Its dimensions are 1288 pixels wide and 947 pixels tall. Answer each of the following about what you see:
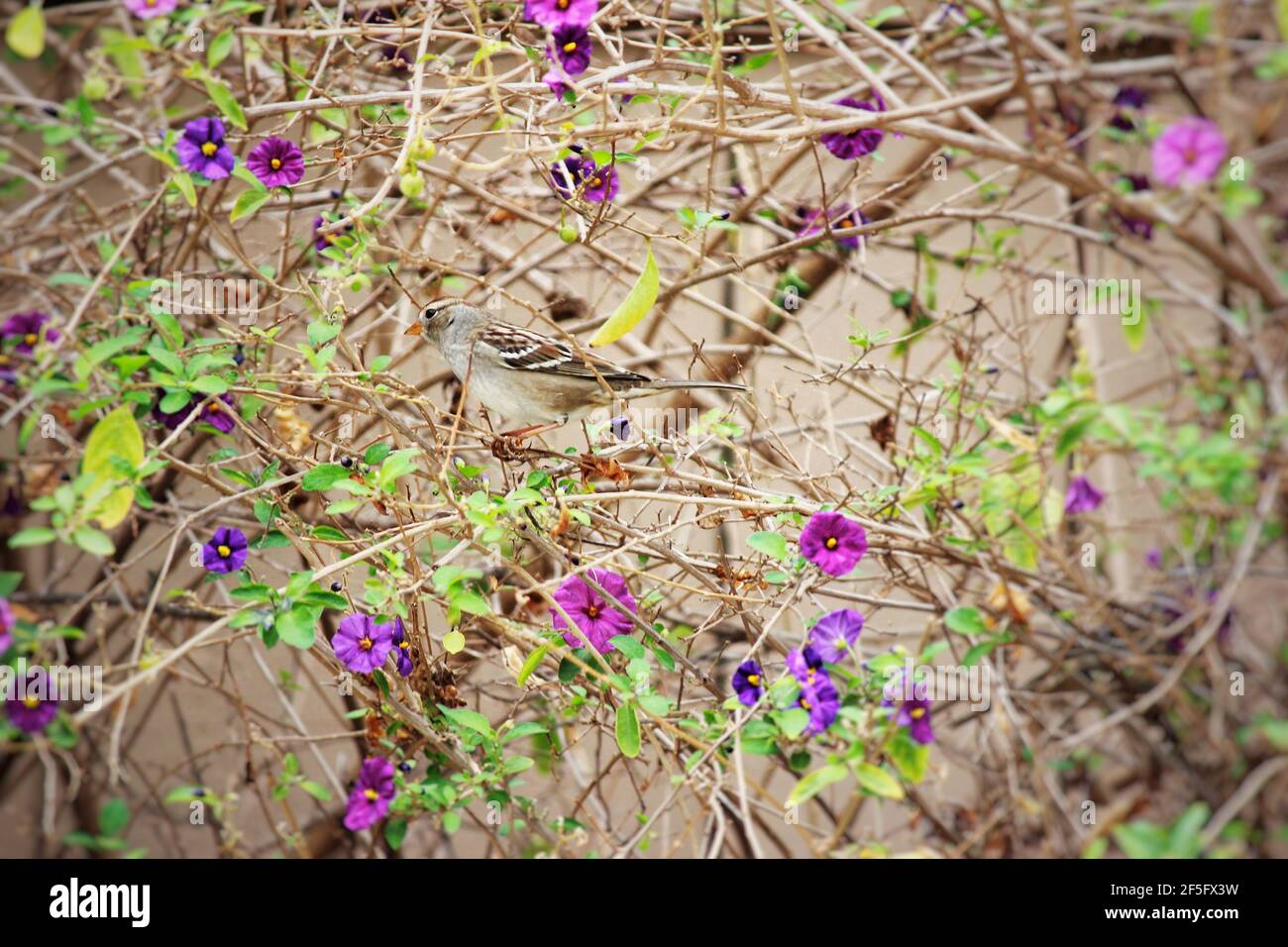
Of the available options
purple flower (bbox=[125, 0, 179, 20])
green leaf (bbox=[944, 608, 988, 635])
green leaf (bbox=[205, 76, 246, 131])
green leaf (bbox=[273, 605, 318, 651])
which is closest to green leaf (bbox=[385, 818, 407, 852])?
green leaf (bbox=[273, 605, 318, 651])

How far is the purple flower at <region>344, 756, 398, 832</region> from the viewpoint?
2057mm

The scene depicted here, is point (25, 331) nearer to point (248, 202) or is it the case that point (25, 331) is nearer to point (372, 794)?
point (248, 202)

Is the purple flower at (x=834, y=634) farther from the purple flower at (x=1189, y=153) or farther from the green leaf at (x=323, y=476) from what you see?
the purple flower at (x=1189, y=153)

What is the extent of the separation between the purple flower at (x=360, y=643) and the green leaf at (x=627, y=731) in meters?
0.42

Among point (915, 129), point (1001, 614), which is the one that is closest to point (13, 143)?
point (915, 129)

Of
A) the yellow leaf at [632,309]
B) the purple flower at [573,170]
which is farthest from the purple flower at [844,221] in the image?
the yellow leaf at [632,309]

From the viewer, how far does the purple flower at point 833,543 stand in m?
1.78

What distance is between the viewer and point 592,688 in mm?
1946

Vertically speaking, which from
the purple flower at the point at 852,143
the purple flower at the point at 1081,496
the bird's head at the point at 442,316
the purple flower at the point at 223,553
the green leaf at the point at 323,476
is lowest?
the purple flower at the point at 223,553

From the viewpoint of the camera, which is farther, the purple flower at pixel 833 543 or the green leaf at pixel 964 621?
the green leaf at pixel 964 621

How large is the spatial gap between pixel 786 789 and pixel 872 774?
964 mm

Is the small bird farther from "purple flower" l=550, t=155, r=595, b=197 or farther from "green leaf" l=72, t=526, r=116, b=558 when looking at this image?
"green leaf" l=72, t=526, r=116, b=558

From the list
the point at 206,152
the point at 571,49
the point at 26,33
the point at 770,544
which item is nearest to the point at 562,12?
the point at 571,49

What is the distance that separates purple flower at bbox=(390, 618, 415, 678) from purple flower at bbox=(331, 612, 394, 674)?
0.15ft
